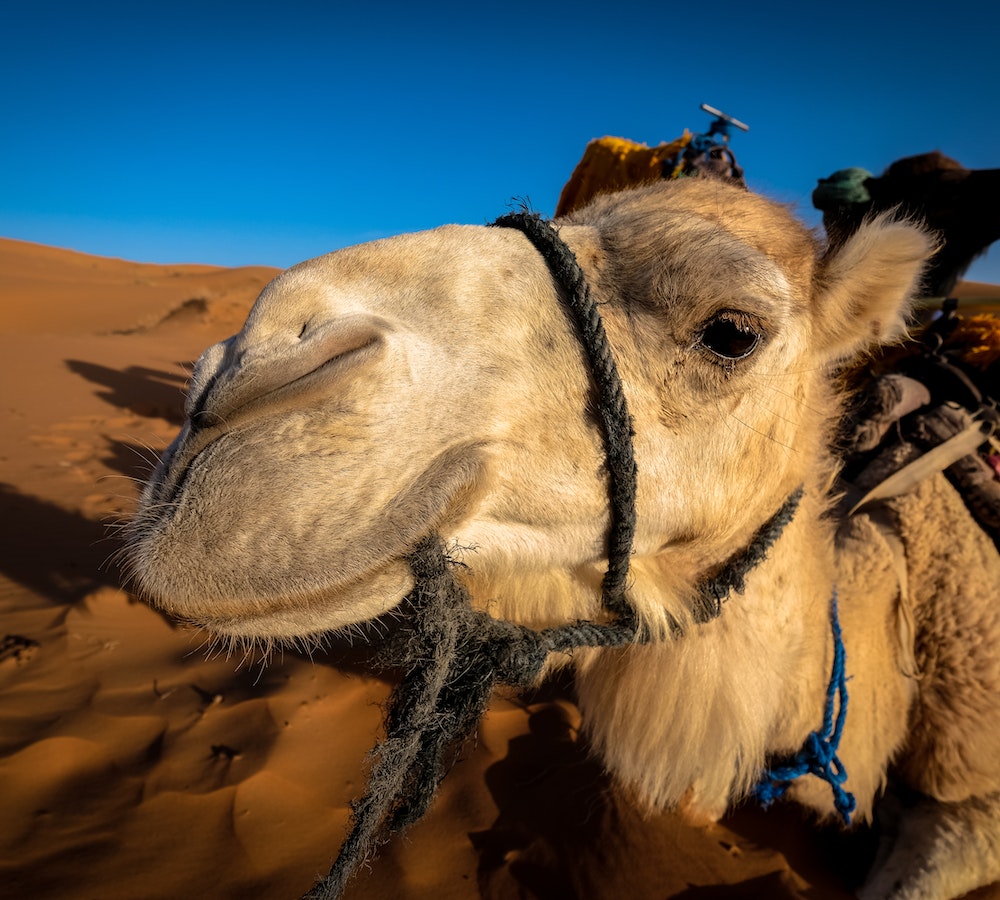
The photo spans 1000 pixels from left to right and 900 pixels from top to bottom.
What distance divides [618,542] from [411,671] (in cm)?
49

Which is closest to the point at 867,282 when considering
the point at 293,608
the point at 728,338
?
the point at 728,338

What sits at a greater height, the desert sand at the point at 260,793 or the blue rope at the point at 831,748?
the blue rope at the point at 831,748

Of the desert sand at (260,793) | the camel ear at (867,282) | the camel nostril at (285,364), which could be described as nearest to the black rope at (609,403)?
the camel nostril at (285,364)

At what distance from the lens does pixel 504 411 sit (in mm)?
1216

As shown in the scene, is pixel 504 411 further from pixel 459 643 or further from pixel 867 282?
pixel 867 282

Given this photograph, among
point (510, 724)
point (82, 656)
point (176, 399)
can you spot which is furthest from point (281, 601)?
point (176, 399)

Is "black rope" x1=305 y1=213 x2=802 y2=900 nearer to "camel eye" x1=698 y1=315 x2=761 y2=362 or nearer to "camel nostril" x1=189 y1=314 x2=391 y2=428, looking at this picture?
"camel eye" x1=698 y1=315 x2=761 y2=362

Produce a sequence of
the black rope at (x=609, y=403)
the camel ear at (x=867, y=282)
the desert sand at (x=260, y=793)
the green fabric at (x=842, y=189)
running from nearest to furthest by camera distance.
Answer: the black rope at (x=609, y=403) < the camel ear at (x=867, y=282) < the desert sand at (x=260, y=793) < the green fabric at (x=842, y=189)

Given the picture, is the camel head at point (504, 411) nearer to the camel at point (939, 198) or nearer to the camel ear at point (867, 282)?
the camel ear at point (867, 282)

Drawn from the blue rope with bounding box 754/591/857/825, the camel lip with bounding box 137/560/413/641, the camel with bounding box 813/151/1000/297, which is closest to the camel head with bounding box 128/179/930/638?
the camel lip with bounding box 137/560/413/641

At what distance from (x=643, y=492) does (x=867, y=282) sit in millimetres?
781

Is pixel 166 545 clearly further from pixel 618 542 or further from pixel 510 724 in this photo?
pixel 510 724

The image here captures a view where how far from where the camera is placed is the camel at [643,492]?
1.04 m

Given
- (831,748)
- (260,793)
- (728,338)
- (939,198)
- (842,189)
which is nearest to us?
(728,338)
